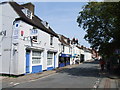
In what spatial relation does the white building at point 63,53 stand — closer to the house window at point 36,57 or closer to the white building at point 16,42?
the house window at point 36,57

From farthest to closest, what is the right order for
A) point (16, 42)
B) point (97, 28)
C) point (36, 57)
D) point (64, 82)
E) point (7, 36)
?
1. point (97, 28)
2. point (36, 57)
3. point (7, 36)
4. point (16, 42)
5. point (64, 82)

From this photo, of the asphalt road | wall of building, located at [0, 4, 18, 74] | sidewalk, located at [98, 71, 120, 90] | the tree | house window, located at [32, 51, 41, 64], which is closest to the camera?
the asphalt road

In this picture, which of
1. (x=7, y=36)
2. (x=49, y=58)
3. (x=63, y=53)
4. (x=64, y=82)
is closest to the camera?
(x=64, y=82)

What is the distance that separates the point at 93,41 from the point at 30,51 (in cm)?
1112

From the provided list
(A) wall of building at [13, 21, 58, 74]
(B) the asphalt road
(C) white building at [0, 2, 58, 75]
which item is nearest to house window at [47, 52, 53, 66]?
(A) wall of building at [13, 21, 58, 74]

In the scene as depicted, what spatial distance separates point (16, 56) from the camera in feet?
56.1

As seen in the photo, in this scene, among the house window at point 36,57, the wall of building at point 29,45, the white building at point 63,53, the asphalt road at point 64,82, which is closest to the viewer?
the asphalt road at point 64,82

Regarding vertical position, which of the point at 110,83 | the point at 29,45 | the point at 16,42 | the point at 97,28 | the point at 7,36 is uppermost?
the point at 97,28

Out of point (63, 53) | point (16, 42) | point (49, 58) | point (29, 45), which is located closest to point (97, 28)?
point (49, 58)

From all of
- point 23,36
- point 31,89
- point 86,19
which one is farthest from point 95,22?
point 31,89

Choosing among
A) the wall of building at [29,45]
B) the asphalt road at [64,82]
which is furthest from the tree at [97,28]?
the asphalt road at [64,82]

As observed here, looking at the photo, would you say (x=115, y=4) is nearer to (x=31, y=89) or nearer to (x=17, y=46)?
(x=17, y=46)

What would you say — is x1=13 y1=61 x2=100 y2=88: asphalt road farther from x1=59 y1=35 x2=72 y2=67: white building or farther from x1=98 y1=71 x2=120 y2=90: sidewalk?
x1=59 y1=35 x2=72 y2=67: white building

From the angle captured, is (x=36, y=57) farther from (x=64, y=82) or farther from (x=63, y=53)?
(x=63, y=53)
